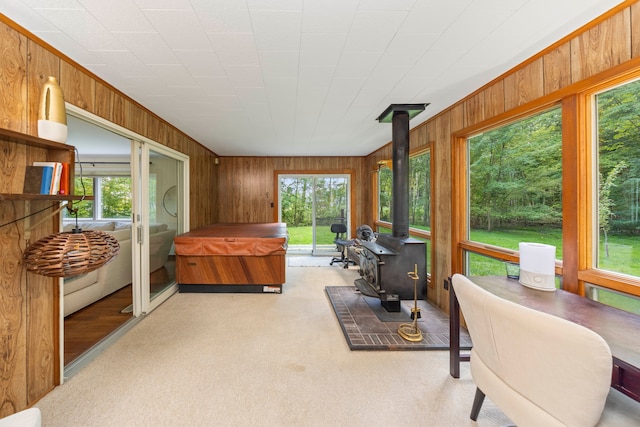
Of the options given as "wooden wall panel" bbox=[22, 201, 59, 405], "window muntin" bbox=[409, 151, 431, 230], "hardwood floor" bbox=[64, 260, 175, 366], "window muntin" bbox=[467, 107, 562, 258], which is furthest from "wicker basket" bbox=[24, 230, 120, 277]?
"window muntin" bbox=[409, 151, 431, 230]

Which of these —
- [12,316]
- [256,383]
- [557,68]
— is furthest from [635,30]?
[12,316]

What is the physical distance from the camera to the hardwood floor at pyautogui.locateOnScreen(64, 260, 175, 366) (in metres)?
2.36

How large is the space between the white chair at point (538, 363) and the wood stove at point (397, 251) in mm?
1465

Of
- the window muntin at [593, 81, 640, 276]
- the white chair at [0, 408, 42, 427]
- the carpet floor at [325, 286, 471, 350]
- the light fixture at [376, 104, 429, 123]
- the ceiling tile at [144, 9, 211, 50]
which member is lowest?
the carpet floor at [325, 286, 471, 350]

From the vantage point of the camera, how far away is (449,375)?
2.01 metres

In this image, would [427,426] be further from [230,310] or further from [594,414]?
[230,310]

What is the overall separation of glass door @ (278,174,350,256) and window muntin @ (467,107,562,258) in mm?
3598

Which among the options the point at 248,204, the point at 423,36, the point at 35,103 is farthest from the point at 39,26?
the point at 248,204

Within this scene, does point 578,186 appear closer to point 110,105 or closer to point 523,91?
point 523,91

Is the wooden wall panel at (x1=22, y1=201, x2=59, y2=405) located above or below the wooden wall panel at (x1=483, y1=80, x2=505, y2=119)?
below

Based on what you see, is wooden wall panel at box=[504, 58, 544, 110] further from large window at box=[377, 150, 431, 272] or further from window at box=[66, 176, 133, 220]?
window at box=[66, 176, 133, 220]

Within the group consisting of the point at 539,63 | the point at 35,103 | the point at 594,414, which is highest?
the point at 539,63

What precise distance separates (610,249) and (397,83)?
76.9 inches

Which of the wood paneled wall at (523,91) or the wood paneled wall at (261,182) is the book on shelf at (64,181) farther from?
the wood paneled wall at (261,182)
